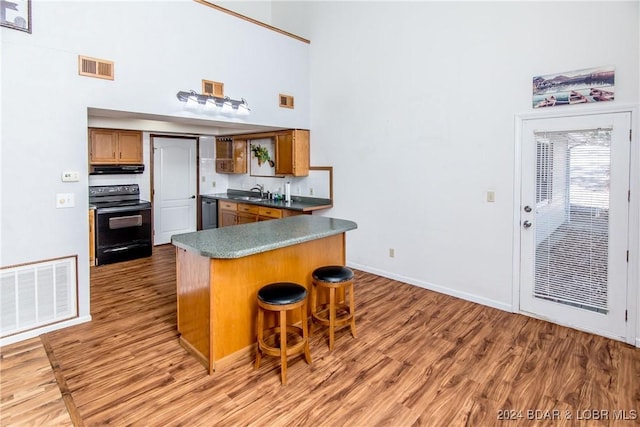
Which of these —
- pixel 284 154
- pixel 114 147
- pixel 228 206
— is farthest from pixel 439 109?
pixel 114 147

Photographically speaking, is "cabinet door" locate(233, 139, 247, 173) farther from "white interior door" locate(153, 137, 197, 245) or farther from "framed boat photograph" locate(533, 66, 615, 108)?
"framed boat photograph" locate(533, 66, 615, 108)

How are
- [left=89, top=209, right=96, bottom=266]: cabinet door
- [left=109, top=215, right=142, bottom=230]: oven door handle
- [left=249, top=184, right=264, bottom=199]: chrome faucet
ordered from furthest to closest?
[left=249, top=184, right=264, bottom=199]: chrome faucet
[left=109, top=215, right=142, bottom=230]: oven door handle
[left=89, top=209, right=96, bottom=266]: cabinet door

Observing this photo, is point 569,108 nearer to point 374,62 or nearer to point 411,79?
point 411,79

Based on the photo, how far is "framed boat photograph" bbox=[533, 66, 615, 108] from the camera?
306 centimetres

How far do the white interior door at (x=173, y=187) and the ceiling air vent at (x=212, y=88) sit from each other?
2520 mm

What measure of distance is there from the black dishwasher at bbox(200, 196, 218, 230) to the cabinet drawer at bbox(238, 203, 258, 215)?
34.9 inches

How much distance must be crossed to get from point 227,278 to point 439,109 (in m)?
3.05

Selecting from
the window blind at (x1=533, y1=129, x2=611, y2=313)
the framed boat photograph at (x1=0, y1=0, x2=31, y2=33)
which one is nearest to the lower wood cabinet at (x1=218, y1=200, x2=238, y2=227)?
the framed boat photograph at (x1=0, y1=0, x2=31, y2=33)

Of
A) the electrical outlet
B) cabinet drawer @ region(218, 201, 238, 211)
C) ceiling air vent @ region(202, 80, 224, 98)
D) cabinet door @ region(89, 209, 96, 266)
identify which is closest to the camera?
the electrical outlet

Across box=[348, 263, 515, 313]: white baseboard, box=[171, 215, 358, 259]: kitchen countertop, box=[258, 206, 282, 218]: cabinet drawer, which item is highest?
box=[258, 206, 282, 218]: cabinet drawer

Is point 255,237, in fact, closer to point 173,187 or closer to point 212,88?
point 212,88

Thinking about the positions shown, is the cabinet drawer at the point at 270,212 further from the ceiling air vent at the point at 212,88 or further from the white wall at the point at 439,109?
the ceiling air vent at the point at 212,88

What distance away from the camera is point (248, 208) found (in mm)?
6086

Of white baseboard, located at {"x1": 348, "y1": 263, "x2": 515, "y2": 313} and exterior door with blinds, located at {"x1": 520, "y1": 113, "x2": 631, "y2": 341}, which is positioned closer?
exterior door with blinds, located at {"x1": 520, "y1": 113, "x2": 631, "y2": 341}
